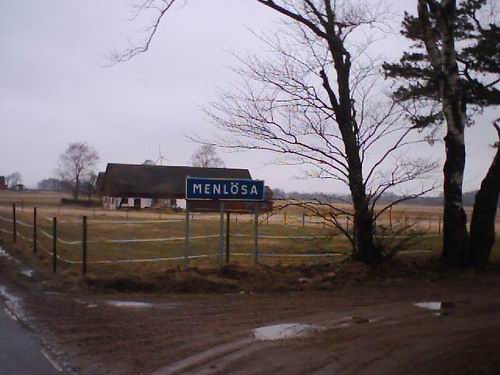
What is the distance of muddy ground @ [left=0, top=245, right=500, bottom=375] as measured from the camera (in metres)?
6.35

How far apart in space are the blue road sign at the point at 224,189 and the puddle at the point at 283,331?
490 cm

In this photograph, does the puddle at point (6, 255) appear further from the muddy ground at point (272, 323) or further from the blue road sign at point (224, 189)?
the blue road sign at point (224, 189)

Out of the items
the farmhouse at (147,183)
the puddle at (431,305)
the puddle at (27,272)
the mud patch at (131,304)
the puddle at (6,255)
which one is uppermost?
the farmhouse at (147,183)

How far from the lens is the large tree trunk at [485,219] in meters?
14.4

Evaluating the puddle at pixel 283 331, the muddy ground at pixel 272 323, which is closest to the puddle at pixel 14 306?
the muddy ground at pixel 272 323

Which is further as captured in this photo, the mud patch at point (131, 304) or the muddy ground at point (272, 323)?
the mud patch at point (131, 304)

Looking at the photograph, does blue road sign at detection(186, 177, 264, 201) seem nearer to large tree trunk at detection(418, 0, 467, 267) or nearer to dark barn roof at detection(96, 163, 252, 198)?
large tree trunk at detection(418, 0, 467, 267)

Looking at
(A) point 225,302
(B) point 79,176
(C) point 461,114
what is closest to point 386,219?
(C) point 461,114

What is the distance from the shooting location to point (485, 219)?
14.6 meters

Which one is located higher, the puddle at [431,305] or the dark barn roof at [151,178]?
the dark barn roof at [151,178]

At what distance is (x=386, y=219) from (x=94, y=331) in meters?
9.81

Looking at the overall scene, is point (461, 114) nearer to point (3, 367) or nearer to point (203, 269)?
point (203, 269)

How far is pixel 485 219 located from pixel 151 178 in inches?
2345

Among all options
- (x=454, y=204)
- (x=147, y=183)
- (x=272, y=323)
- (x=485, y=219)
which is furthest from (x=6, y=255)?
(x=147, y=183)
